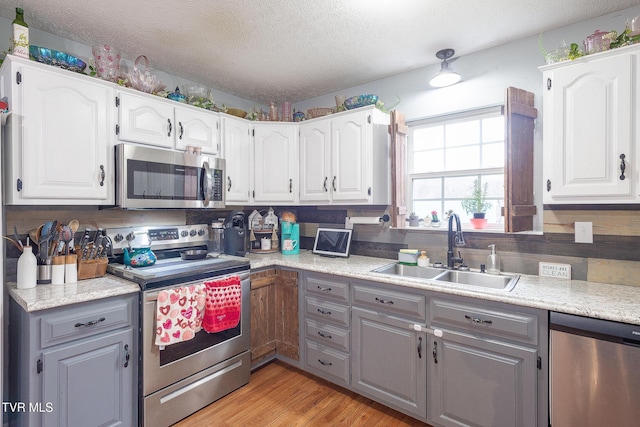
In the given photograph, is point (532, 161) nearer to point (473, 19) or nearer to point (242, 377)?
point (473, 19)

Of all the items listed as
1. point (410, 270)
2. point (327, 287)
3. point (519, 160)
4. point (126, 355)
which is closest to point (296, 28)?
point (519, 160)

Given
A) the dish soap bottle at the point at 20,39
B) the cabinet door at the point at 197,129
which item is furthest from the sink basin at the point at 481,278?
the dish soap bottle at the point at 20,39

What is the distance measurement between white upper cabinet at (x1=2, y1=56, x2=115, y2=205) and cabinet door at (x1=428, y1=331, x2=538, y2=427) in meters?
2.31

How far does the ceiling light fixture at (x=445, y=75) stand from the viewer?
94.4 inches

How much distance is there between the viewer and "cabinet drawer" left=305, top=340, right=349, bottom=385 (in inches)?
90.6

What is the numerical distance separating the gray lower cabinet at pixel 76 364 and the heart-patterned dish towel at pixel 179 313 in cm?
14

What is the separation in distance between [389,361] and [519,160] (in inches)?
60.5

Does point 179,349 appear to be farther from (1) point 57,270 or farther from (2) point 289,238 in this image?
(2) point 289,238

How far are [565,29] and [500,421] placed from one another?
95.0 inches

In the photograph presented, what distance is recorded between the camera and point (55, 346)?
1.58 metres

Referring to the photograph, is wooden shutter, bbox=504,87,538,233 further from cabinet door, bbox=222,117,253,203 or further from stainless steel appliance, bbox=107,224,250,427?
cabinet door, bbox=222,117,253,203

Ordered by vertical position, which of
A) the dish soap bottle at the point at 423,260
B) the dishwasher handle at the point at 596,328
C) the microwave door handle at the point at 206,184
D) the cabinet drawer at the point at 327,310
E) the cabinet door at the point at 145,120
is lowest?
the cabinet drawer at the point at 327,310

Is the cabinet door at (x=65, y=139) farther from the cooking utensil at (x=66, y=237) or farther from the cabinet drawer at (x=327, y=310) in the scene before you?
the cabinet drawer at (x=327, y=310)

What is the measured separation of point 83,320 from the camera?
5.41 ft
